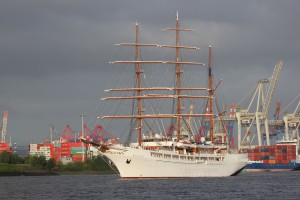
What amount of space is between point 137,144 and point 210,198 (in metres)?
55.1

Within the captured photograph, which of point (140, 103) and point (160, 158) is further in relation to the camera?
point (140, 103)

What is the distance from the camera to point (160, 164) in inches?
5123

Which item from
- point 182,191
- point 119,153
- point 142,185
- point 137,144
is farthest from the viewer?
point 137,144

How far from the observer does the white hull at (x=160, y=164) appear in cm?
12812

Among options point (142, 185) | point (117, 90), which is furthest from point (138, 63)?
point (142, 185)

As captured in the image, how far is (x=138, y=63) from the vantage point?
138 meters

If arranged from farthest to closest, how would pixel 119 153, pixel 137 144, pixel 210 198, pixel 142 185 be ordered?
pixel 137 144, pixel 119 153, pixel 142 185, pixel 210 198

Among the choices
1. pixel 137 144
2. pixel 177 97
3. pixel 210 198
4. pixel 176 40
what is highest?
pixel 176 40

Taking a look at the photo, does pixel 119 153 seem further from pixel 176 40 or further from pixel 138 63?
pixel 176 40

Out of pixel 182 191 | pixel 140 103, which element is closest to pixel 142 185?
pixel 182 191

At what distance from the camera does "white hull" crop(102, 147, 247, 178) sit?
420 feet

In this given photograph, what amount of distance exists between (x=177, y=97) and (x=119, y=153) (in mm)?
23511

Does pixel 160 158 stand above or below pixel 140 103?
below

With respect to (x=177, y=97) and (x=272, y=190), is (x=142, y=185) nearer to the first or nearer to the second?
(x=272, y=190)
